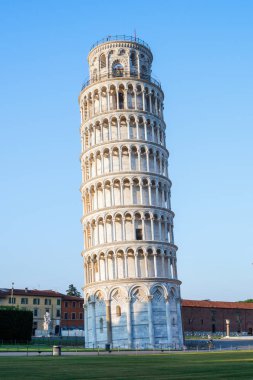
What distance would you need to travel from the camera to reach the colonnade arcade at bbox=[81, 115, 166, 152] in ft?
204

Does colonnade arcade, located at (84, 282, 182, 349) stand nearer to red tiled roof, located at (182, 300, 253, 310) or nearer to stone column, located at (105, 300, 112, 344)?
stone column, located at (105, 300, 112, 344)

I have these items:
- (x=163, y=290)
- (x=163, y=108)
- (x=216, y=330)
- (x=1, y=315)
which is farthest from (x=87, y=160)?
(x=216, y=330)

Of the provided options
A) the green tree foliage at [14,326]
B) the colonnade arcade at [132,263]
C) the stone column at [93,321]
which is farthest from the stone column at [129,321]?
the green tree foliage at [14,326]

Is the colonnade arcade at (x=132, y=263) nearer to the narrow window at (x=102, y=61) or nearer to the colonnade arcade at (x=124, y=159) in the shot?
the colonnade arcade at (x=124, y=159)

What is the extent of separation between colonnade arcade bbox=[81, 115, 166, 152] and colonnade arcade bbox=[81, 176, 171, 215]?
5436 millimetres

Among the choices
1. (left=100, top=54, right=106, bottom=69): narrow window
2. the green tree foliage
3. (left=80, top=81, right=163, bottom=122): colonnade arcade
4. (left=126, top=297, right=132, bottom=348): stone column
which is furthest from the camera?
(left=100, top=54, right=106, bottom=69): narrow window

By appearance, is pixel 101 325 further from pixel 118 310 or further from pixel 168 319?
pixel 168 319

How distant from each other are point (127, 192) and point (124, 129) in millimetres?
8163

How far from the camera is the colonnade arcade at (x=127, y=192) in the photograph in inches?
2347

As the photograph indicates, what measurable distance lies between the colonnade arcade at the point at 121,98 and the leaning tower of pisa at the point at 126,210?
13 cm

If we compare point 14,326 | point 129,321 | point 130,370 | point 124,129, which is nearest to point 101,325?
point 129,321

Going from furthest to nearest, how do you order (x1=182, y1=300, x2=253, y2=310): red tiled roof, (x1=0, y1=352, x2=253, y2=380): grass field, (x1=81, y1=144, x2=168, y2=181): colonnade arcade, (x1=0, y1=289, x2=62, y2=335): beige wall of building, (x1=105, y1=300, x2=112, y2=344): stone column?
1. (x1=182, y1=300, x2=253, y2=310): red tiled roof
2. (x1=0, y1=289, x2=62, y2=335): beige wall of building
3. (x1=81, y1=144, x2=168, y2=181): colonnade arcade
4. (x1=105, y1=300, x2=112, y2=344): stone column
5. (x1=0, y1=352, x2=253, y2=380): grass field

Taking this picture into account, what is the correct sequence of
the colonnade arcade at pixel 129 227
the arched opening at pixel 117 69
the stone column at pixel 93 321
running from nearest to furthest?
the stone column at pixel 93 321
the colonnade arcade at pixel 129 227
the arched opening at pixel 117 69

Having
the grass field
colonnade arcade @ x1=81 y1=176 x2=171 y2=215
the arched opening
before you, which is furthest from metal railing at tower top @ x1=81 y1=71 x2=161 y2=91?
the grass field
